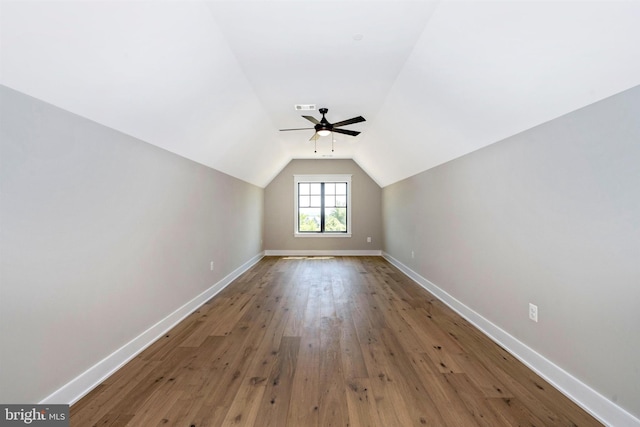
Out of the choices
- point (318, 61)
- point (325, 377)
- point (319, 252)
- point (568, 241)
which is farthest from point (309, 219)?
point (568, 241)

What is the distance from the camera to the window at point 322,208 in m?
7.30

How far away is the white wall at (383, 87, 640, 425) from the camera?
1.43m

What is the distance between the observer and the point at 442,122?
2881 mm

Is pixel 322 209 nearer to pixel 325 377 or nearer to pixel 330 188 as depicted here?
pixel 330 188

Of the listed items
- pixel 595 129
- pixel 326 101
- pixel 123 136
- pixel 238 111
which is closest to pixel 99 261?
pixel 123 136

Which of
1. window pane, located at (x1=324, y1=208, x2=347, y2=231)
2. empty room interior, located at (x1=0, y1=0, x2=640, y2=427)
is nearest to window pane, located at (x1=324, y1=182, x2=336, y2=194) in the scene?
window pane, located at (x1=324, y1=208, x2=347, y2=231)

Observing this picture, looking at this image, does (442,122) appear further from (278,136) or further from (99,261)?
(99,261)

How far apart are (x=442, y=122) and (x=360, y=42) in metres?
1.28

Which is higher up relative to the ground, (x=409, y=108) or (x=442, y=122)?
(x=409, y=108)

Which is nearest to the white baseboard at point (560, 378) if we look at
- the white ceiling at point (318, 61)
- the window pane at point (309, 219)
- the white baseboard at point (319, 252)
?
the white ceiling at point (318, 61)

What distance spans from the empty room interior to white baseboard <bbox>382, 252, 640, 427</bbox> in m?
0.01

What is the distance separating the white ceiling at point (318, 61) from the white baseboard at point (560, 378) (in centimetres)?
178

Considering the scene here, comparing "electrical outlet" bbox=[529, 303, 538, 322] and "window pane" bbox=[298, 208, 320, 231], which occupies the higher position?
"window pane" bbox=[298, 208, 320, 231]

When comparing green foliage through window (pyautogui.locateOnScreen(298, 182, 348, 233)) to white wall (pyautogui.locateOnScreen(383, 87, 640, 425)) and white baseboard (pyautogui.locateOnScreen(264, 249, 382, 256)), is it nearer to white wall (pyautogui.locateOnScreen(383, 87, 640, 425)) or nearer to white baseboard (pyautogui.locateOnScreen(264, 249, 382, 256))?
white baseboard (pyautogui.locateOnScreen(264, 249, 382, 256))
